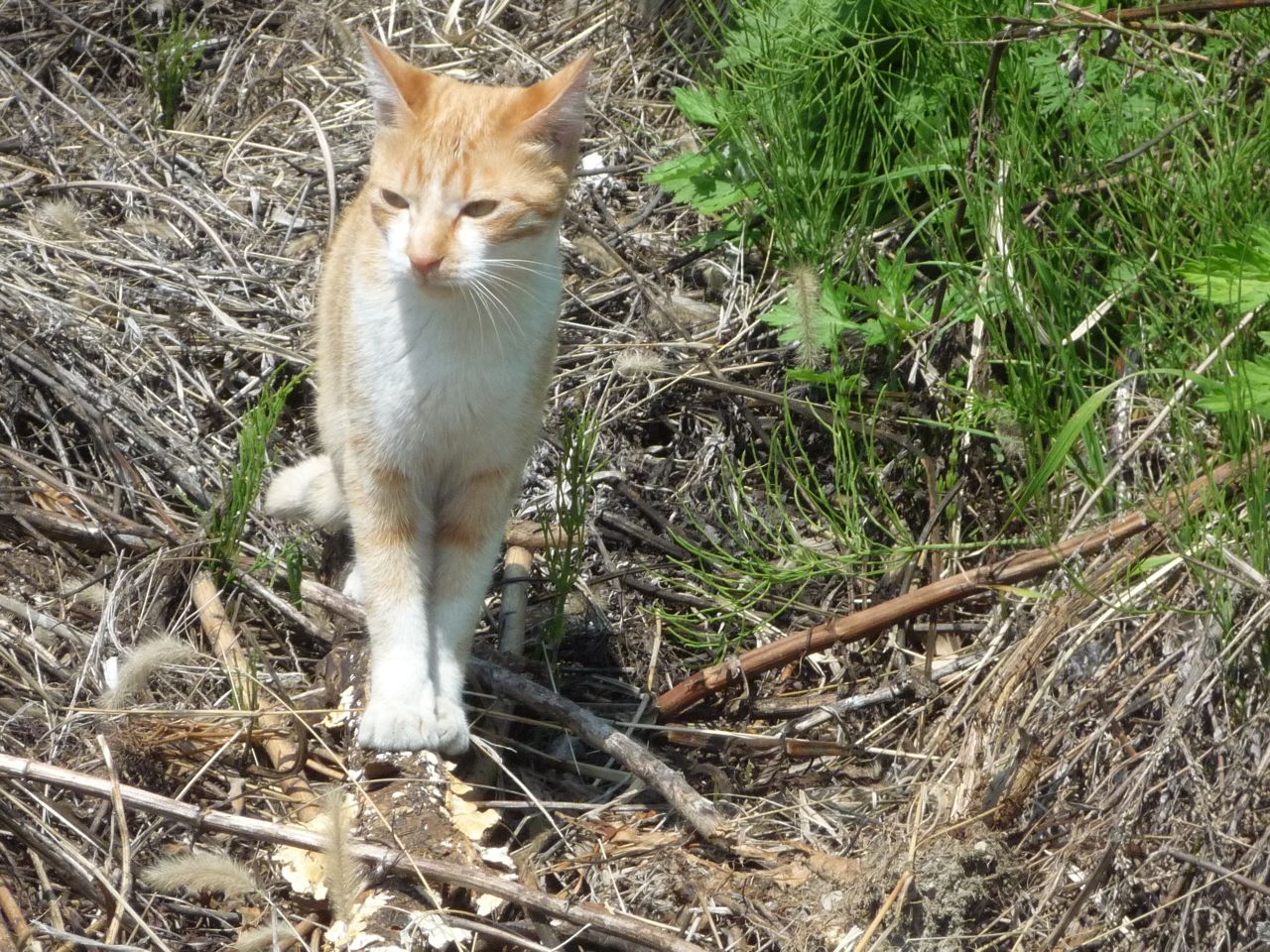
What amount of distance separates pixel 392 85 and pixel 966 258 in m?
1.64

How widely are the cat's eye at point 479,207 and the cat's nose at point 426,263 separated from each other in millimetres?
148

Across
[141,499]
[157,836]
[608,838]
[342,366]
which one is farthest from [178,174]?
[608,838]

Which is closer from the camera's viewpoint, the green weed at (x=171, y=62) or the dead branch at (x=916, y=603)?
the dead branch at (x=916, y=603)

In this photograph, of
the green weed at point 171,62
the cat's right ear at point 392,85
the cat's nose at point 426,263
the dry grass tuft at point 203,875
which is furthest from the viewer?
the green weed at point 171,62

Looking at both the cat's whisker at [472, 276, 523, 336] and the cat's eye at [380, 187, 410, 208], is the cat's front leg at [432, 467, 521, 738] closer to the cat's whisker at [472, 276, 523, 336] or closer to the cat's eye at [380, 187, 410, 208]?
the cat's whisker at [472, 276, 523, 336]

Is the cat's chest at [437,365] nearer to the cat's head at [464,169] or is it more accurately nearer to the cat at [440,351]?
the cat at [440,351]

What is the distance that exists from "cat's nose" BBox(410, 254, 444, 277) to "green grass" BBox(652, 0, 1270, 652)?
1021 mm

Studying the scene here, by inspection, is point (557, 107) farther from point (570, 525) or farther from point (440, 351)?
point (570, 525)

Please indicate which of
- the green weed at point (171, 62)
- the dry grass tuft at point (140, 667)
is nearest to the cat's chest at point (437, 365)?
the dry grass tuft at point (140, 667)

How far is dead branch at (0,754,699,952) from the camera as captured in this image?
99.1 inches

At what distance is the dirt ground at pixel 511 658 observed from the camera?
8.42 ft

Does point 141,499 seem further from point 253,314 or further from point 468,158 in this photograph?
point 468,158

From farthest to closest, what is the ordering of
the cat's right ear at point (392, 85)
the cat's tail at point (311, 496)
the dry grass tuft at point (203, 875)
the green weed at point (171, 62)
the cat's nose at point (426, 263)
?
1. the green weed at point (171, 62)
2. the cat's tail at point (311, 496)
3. the cat's right ear at point (392, 85)
4. the cat's nose at point (426, 263)
5. the dry grass tuft at point (203, 875)

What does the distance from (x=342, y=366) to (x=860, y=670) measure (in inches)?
60.4
